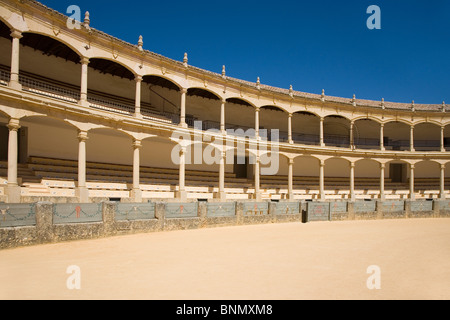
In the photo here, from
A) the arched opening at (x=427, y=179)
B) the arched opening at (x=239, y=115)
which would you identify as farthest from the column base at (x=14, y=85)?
the arched opening at (x=427, y=179)

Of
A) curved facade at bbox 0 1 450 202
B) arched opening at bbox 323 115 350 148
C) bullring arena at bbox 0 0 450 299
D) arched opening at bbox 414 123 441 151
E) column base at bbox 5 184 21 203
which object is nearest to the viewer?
bullring arena at bbox 0 0 450 299

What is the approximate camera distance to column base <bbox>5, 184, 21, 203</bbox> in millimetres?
13586

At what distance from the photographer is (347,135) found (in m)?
33.0

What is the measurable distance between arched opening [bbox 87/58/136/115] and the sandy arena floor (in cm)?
1273

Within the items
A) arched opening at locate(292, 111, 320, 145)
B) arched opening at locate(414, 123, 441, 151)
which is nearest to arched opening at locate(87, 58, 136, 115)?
arched opening at locate(292, 111, 320, 145)

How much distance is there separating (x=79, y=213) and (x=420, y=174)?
34887 millimetres

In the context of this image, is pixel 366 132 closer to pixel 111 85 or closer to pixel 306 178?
pixel 306 178

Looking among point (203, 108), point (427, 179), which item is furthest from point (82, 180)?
point (427, 179)

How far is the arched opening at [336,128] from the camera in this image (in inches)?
1280

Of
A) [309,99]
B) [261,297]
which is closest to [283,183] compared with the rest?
[309,99]

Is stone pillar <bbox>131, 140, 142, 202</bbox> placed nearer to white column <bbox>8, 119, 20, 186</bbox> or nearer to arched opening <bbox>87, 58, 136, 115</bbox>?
arched opening <bbox>87, 58, 136, 115</bbox>

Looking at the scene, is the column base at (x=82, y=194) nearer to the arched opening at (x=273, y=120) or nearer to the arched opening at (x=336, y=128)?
the arched opening at (x=273, y=120)

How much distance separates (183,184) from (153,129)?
3.95 meters

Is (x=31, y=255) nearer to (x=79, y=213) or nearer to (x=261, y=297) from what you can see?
(x=79, y=213)
